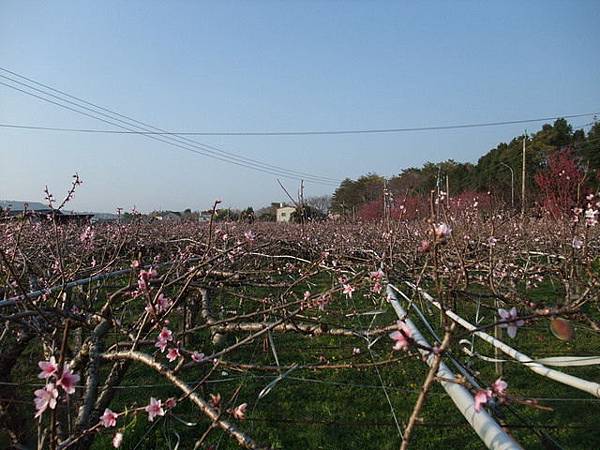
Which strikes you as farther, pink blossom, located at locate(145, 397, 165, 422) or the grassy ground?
the grassy ground

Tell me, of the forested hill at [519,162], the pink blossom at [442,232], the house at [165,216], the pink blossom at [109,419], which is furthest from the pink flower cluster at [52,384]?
the forested hill at [519,162]

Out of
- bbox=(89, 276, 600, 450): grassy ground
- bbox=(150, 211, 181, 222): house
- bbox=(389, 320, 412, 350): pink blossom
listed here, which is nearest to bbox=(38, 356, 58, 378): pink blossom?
bbox=(389, 320, 412, 350): pink blossom

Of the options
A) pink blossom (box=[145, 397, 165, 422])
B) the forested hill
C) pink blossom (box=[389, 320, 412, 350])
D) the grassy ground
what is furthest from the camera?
the forested hill

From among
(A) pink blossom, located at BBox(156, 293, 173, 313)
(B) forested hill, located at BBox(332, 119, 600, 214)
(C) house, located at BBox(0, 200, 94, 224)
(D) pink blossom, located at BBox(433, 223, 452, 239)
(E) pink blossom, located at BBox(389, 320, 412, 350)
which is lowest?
(A) pink blossom, located at BBox(156, 293, 173, 313)

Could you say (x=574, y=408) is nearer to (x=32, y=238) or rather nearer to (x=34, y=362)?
(x=34, y=362)

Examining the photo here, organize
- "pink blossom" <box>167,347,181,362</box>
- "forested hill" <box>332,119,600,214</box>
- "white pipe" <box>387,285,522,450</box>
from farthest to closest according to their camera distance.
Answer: "forested hill" <box>332,119,600,214</box> < "pink blossom" <box>167,347,181,362</box> < "white pipe" <box>387,285,522,450</box>

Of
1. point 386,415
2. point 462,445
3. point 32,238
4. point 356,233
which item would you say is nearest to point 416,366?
point 386,415

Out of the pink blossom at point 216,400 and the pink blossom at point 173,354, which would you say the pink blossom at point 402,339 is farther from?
the pink blossom at point 173,354

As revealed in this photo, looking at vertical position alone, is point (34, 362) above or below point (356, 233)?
below

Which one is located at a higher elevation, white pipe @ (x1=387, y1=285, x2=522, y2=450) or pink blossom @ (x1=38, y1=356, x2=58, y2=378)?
pink blossom @ (x1=38, y1=356, x2=58, y2=378)

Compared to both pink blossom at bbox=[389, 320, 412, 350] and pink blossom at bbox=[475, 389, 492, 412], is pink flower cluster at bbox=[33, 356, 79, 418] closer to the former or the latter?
pink blossom at bbox=[389, 320, 412, 350]

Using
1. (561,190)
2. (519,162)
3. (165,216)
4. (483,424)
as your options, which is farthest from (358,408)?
(519,162)

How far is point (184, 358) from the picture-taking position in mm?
1423

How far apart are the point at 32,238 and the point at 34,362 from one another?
181 centimetres
